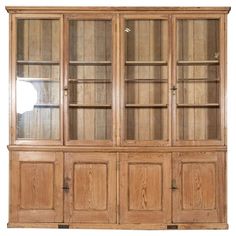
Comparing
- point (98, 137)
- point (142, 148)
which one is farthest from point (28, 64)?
point (142, 148)

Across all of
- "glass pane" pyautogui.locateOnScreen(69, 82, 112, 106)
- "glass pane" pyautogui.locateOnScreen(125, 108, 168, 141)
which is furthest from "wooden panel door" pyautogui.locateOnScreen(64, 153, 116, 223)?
"glass pane" pyautogui.locateOnScreen(69, 82, 112, 106)

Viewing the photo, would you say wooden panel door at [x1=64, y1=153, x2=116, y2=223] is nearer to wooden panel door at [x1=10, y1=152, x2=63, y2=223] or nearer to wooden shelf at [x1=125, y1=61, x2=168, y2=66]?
wooden panel door at [x1=10, y1=152, x2=63, y2=223]

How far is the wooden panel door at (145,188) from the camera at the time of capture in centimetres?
482

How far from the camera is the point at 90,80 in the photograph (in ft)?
16.4

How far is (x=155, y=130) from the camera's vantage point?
195 inches

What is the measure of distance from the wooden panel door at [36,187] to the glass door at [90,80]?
0.39m

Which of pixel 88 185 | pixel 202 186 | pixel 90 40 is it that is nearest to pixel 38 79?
pixel 90 40

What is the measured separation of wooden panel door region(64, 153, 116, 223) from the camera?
4.84m

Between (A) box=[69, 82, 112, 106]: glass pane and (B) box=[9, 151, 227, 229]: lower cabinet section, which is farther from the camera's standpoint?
(A) box=[69, 82, 112, 106]: glass pane

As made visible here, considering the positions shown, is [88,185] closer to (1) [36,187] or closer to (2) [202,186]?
(1) [36,187]

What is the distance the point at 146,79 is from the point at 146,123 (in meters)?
0.48

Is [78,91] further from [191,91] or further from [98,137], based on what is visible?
[191,91]

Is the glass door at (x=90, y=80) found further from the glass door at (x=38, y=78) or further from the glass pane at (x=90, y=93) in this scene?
the glass door at (x=38, y=78)

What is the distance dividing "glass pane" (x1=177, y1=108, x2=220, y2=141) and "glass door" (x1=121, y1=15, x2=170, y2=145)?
0.18m
